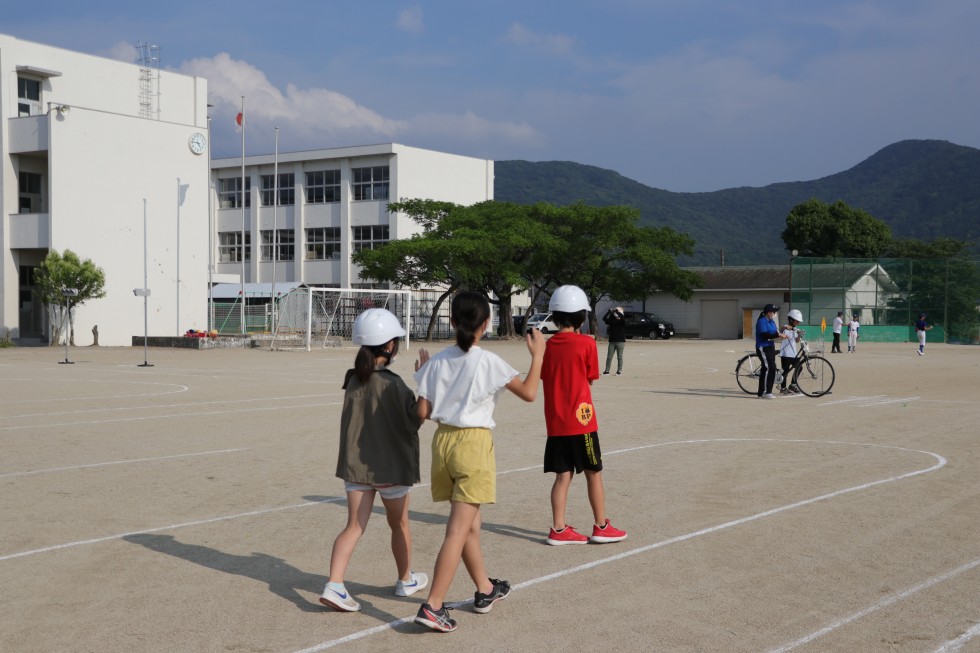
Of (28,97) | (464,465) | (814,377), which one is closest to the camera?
(464,465)

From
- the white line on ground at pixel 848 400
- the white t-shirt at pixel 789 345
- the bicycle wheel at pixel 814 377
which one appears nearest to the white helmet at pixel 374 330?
the white line on ground at pixel 848 400

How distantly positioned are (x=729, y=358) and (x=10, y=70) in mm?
33000

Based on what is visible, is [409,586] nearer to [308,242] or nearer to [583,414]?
[583,414]

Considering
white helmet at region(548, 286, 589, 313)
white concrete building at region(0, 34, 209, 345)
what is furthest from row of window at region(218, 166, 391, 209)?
white helmet at region(548, 286, 589, 313)

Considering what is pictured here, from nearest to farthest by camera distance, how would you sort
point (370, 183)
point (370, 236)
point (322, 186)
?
point (370, 183) < point (370, 236) < point (322, 186)

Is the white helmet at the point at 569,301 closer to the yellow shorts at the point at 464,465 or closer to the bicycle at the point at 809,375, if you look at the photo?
the yellow shorts at the point at 464,465

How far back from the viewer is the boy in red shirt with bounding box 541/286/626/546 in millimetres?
6934

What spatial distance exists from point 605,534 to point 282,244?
230ft

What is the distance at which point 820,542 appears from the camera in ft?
23.1

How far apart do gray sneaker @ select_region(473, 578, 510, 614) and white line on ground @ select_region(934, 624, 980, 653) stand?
216cm

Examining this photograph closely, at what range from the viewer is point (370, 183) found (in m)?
70.3

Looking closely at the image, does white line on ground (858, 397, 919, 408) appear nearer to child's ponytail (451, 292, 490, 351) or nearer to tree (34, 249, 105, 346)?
child's ponytail (451, 292, 490, 351)

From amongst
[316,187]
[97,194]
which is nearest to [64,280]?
[97,194]

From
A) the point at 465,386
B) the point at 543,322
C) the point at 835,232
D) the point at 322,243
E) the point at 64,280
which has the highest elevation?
the point at 835,232
